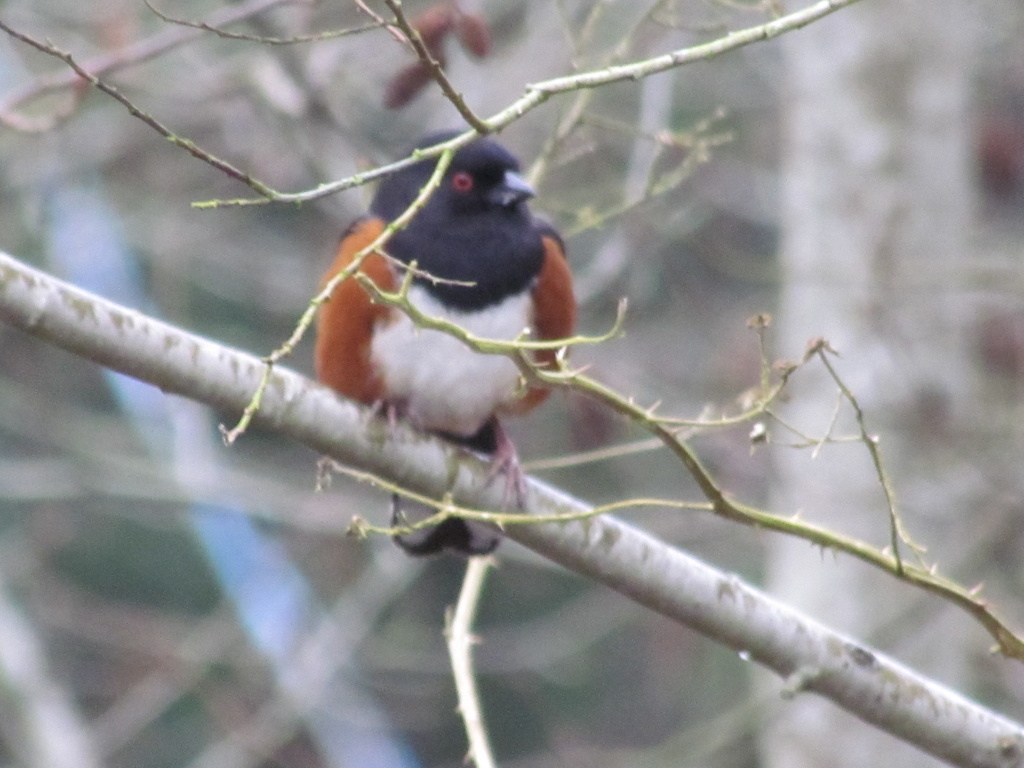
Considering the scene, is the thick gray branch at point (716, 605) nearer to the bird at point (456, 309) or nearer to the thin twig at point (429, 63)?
the bird at point (456, 309)

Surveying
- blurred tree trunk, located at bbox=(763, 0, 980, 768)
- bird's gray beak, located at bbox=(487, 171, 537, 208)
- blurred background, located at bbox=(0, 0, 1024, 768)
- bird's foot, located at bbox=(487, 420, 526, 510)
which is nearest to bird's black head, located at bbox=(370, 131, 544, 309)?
bird's gray beak, located at bbox=(487, 171, 537, 208)

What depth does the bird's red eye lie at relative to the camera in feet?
10.5

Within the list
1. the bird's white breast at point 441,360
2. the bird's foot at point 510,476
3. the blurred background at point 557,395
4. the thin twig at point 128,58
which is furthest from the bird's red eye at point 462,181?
the bird's foot at point 510,476

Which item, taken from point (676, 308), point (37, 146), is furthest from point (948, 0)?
point (37, 146)

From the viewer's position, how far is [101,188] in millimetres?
6152

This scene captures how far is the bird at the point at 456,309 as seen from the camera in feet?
9.78

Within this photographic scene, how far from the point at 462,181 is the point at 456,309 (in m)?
0.36

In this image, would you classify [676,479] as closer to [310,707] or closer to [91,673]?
[310,707]

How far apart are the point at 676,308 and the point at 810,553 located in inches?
97.2

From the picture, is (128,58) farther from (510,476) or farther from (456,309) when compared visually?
(510,476)

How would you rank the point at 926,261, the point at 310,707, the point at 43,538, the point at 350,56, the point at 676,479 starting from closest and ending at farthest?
the point at 926,261 < the point at 350,56 < the point at 310,707 < the point at 43,538 < the point at 676,479

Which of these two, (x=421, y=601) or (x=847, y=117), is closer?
(x=847, y=117)

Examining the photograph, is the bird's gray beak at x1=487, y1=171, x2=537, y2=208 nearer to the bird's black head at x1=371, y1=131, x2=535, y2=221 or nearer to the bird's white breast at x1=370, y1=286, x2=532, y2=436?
the bird's black head at x1=371, y1=131, x2=535, y2=221

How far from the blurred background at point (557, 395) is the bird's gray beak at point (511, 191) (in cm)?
9
